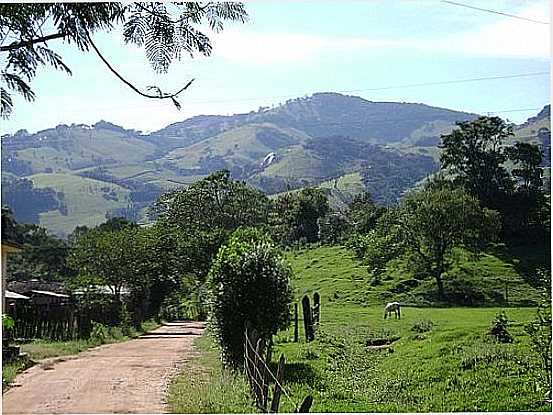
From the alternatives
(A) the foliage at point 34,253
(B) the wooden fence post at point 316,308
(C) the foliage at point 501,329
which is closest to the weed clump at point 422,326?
(B) the wooden fence post at point 316,308

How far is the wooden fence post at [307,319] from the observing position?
8.24 meters

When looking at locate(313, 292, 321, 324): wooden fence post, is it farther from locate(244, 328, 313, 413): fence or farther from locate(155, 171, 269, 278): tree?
locate(244, 328, 313, 413): fence

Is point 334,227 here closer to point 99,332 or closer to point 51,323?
point 51,323

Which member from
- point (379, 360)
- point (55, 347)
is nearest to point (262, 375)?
point (379, 360)

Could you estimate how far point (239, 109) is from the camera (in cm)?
677

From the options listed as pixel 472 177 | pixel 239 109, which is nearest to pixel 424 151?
pixel 472 177

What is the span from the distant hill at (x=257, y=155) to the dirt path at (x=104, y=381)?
1.33 m

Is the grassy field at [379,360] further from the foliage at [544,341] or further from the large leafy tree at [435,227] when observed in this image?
the large leafy tree at [435,227]

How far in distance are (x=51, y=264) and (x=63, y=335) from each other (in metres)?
0.91

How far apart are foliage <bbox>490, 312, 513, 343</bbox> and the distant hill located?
174 cm

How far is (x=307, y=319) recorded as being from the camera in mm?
8344

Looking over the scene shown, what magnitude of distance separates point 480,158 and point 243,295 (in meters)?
3.06

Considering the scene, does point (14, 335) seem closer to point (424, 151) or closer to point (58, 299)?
point (58, 299)

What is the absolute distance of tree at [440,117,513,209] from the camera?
749 centimetres
